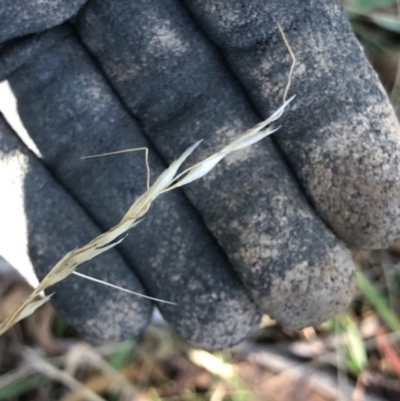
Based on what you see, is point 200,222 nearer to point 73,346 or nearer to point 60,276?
point 60,276

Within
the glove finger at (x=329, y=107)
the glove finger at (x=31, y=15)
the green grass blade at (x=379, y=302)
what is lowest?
the green grass blade at (x=379, y=302)

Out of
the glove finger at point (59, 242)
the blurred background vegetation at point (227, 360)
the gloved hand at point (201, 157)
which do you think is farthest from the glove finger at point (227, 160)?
the blurred background vegetation at point (227, 360)

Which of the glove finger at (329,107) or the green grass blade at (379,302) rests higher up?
the glove finger at (329,107)

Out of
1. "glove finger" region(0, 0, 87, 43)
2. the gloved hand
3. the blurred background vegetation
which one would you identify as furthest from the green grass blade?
"glove finger" region(0, 0, 87, 43)

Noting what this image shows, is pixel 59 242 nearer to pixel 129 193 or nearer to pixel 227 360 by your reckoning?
pixel 129 193

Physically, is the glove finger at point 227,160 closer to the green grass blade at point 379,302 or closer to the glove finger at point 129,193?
the glove finger at point 129,193

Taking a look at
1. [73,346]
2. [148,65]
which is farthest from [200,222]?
[73,346]
